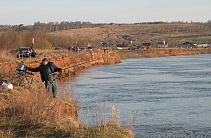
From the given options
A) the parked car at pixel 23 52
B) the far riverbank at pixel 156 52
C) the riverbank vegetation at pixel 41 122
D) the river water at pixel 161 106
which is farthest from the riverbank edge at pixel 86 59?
the riverbank vegetation at pixel 41 122

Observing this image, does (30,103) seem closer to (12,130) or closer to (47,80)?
(12,130)

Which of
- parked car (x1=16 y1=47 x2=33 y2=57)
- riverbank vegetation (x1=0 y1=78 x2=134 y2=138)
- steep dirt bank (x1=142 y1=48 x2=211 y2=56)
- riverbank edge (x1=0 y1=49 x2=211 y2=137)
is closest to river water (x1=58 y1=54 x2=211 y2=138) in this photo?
riverbank vegetation (x1=0 y1=78 x2=134 y2=138)

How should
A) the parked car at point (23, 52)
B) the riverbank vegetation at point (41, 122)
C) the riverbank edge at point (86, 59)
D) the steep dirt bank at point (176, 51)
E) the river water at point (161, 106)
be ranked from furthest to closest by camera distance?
the steep dirt bank at point (176, 51) → the parked car at point (23, 52) → the riverbank edge at point (86, 59) → the river water at point (161, 106) → the riverbank vegetation at point (41, 122)

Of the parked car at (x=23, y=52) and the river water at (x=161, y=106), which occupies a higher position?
the parked car at (x=23, y=52)

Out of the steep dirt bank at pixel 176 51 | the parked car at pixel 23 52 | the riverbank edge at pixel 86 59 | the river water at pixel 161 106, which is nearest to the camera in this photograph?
the river water at pixel 161 106

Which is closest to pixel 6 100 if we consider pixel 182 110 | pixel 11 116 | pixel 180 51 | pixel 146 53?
pixel 11 116

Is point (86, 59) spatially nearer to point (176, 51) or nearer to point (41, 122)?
point (41, 122)

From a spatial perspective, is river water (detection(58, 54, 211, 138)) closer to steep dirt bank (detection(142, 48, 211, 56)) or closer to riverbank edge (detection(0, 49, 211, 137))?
riverbank edge (detection(0, 49, 211, 137))

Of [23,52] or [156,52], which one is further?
[156,52]

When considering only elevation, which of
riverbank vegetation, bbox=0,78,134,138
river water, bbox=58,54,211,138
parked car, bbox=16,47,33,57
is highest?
parked car, bbox=16,47,33,57

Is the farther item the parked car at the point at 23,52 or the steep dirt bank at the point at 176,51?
the steep dirt bank at the point at 176,51

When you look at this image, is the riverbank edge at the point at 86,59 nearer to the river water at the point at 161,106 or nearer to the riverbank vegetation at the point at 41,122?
the river water at the point at 161,106

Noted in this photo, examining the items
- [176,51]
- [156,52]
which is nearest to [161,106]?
[156,52]

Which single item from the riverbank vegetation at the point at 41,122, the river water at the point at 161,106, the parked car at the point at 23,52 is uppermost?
the parked car at the point at 23,52
